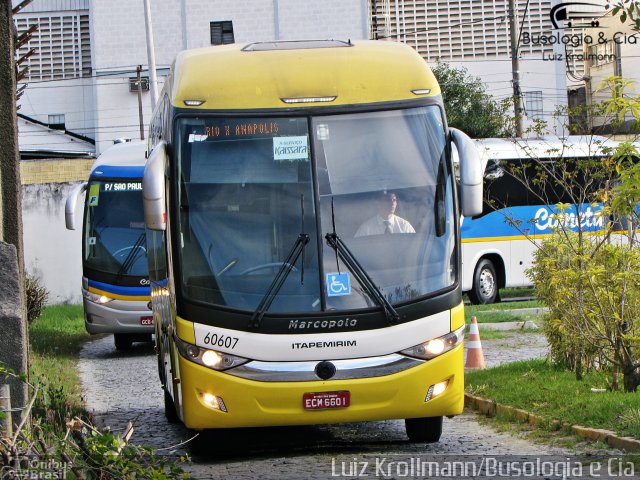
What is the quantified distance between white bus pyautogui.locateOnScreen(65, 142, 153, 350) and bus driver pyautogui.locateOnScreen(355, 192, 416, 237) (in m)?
10.6

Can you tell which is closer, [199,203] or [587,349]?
[199,203]

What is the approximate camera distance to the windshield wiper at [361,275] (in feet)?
30.0

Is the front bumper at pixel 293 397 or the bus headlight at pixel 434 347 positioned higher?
the bus headlight at pixel 434 347

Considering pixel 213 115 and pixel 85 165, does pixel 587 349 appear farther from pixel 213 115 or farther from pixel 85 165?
pixel 85 165

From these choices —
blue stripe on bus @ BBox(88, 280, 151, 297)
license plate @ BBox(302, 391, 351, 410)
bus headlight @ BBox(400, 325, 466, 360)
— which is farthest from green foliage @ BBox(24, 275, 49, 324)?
bus headlight @ BBox(400, 325, 466, 360)

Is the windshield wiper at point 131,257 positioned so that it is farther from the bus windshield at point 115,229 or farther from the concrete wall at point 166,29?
the concrete wall at point 166,29

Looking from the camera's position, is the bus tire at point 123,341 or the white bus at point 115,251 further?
the bus tire at point 123,341

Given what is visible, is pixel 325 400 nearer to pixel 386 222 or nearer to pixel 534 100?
pixel 386 222

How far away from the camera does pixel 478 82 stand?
4638cm

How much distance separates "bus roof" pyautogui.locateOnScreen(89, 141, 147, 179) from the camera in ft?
65.8

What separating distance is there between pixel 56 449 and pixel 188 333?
2.56 m

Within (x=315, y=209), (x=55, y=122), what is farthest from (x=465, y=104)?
(x=315, y=209)

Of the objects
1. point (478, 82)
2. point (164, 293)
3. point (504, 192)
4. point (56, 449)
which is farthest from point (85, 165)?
point (56, 449)

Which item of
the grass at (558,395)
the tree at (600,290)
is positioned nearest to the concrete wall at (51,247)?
the grass at (558,395)
